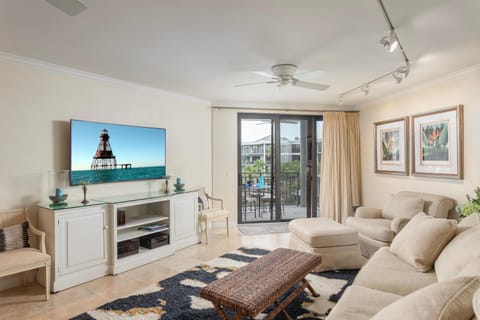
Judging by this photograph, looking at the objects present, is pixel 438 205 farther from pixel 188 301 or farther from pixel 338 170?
pixel 188 301

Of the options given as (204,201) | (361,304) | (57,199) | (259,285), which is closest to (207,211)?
(204,201)

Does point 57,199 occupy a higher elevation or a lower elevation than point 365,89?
lower

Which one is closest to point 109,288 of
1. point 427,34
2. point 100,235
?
point 100,235

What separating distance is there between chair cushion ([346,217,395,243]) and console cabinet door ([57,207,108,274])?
321 centimetres

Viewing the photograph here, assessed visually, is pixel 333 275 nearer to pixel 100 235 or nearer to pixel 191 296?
pixel 191 296

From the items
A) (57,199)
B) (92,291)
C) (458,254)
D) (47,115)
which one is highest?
(47,115)

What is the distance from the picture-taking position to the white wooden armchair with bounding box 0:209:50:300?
2.50m

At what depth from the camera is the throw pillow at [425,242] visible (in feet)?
6.92

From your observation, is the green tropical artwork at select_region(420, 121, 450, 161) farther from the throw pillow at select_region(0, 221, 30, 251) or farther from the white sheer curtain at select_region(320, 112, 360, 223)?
the throw pillow at select_region(0, 221, 30, 251)

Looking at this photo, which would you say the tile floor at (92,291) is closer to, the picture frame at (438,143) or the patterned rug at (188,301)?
the patterned rug at (188,301)

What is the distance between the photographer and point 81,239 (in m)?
3.05

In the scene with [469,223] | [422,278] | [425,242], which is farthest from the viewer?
[469,223]

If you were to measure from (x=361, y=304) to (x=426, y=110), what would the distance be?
143 inches

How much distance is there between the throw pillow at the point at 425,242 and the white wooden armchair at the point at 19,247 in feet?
10.4
